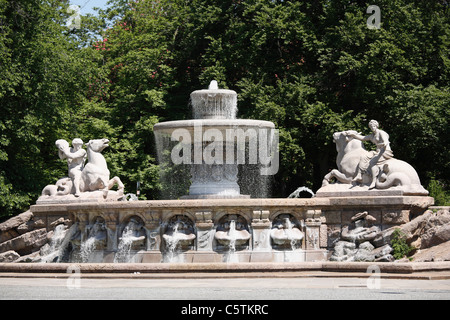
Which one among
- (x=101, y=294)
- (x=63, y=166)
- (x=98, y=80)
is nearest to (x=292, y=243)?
(x=101, y=294)

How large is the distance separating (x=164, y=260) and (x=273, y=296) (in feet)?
19.2

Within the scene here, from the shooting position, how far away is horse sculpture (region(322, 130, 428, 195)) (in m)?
17.5

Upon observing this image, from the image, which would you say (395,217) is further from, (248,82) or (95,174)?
(248,82)

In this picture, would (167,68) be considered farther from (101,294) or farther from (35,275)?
(101,294)

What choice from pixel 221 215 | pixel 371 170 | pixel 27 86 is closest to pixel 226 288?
pixel 221 215

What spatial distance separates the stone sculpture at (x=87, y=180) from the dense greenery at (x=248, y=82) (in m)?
8.80

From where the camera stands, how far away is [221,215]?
53.2 feet

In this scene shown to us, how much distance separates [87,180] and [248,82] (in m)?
12.6

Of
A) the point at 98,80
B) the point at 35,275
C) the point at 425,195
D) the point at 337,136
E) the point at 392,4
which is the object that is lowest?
the point at 35,275

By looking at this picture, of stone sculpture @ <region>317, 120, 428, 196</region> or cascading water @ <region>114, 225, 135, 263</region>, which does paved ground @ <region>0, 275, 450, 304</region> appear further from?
stone sculpture @ <region>317, 120, 428, 196</region>

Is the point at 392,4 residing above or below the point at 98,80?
above

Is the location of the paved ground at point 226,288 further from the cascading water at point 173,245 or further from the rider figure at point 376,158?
the rider figure at point 376,158

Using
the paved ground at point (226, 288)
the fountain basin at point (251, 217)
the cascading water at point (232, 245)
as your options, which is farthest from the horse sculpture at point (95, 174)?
the paved ground at point (226, 288)

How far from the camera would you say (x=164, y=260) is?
16312 mm
